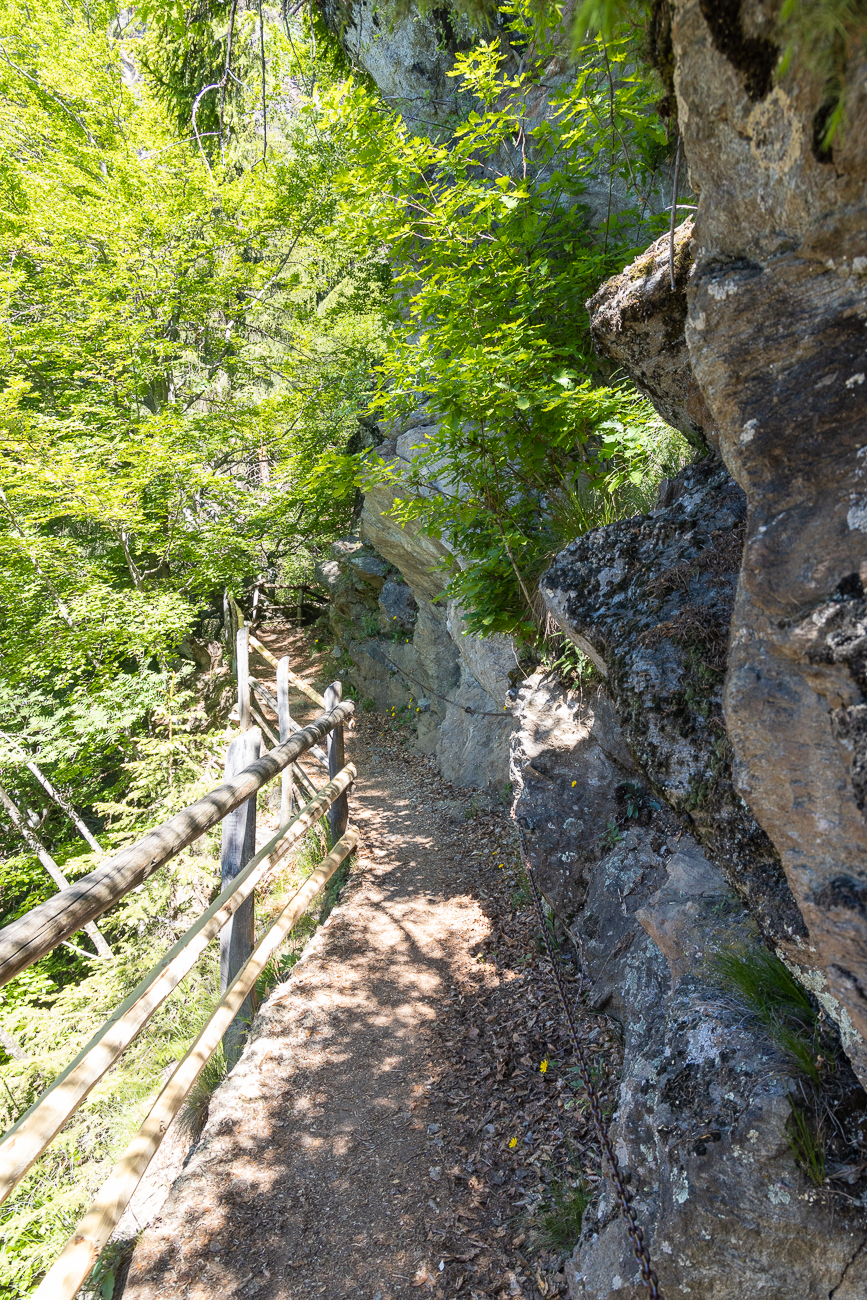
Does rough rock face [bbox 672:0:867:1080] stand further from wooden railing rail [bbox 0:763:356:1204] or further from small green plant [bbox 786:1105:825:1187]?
wooden railing rail [bbox 0:763:356:1204]

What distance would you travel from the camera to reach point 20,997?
7.22m

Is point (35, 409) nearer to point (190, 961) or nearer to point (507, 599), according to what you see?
point (507, 599)

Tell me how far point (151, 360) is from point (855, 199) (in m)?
10.8

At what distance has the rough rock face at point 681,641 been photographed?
7.56 feet

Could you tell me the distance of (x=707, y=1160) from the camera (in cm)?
200

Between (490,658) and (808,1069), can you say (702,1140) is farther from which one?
(490,658)

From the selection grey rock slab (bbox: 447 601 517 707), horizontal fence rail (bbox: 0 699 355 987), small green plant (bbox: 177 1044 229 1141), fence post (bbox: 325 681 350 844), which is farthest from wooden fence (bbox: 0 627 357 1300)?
grey rock slab (bbox: 447 601 517 707)

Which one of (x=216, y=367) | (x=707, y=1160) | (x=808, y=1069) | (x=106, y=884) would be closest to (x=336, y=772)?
(x=106, y=884)

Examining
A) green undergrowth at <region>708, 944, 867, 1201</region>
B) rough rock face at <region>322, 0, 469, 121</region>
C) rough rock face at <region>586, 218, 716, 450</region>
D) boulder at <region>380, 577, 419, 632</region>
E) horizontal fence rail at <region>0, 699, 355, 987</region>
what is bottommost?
green undergrowth at <region>708, 944, 867, 1201</region>

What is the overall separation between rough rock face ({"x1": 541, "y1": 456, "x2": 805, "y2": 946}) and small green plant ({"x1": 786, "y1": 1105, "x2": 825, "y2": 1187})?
467mm

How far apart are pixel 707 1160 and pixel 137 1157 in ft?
6.76

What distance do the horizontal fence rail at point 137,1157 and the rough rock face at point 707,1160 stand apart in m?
1.66

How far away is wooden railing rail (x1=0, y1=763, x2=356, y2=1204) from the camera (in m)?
1.90

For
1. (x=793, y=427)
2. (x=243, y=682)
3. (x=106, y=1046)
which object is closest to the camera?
(x=793, y=427)
